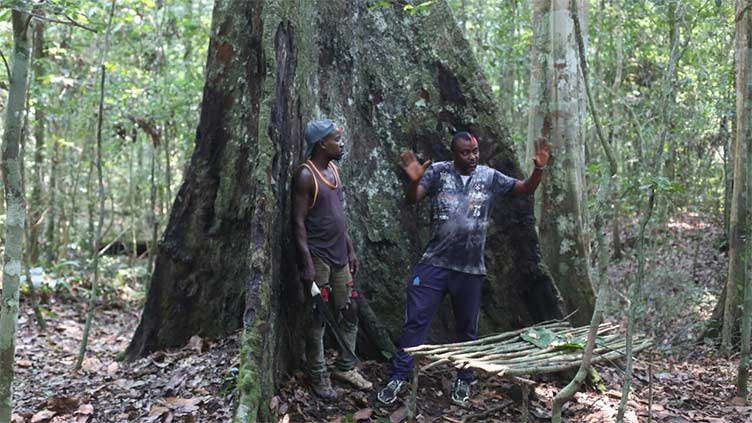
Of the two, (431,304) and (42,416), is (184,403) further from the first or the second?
(431,304)

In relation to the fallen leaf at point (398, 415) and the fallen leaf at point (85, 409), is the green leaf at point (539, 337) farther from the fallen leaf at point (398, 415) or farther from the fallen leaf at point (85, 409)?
the fallen leaf at point (85, 409)

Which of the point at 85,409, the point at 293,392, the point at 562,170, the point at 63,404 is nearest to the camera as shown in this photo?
the point at 293,392

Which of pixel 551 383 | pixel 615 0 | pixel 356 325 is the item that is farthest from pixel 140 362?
pixel 615 0

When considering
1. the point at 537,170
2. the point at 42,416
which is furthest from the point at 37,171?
the point at 537,170

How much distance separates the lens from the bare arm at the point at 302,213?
16.1 ft

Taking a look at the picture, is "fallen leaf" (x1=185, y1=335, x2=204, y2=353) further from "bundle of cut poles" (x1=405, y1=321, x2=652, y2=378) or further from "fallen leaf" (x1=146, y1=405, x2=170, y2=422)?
"bundle of cut poles" (x1=405, y1=321, x2=652, y2=378)

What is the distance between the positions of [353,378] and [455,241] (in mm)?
1319

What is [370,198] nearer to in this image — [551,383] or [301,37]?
[301,37]

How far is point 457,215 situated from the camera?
564 centimetres

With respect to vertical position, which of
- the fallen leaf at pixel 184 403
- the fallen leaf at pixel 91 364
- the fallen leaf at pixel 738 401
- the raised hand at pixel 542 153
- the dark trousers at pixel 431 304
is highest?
the raised hand at pixel 542 153

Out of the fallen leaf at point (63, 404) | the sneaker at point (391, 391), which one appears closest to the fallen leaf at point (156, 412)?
the fallen leaf at point (63, 404)

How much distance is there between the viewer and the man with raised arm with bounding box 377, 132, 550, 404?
18.2 ft

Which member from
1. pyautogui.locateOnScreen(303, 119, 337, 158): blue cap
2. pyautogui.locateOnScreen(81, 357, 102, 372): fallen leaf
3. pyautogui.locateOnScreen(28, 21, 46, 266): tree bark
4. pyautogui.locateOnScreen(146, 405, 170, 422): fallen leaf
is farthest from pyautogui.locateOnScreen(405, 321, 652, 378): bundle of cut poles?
pyautogui.locateOnScreen(28, 21, 46, 266): tree bark

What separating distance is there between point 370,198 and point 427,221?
636 mm
